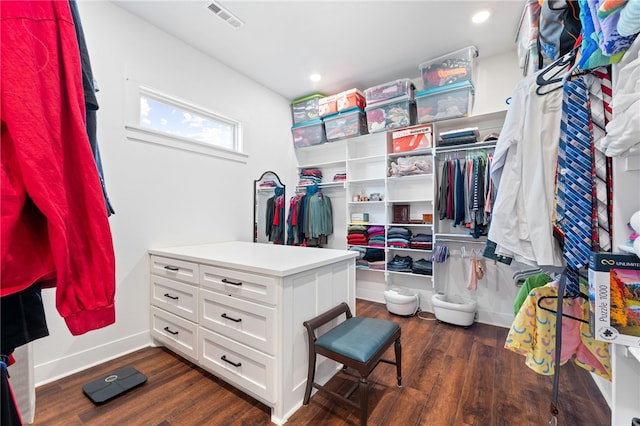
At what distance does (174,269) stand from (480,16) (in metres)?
3.32

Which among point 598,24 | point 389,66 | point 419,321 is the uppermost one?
point 389,66

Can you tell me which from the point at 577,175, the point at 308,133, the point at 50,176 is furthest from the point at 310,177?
the point at 50,176

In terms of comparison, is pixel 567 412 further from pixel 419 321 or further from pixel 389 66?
pixel 389 66

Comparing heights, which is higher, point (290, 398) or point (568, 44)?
point (568, 44)

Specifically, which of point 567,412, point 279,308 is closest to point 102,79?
point 279,308

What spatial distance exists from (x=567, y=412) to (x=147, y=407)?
243 cm

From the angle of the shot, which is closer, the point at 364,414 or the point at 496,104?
the point at 364,414

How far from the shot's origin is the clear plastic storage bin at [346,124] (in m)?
3.40

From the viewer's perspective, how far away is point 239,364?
1.59 meters

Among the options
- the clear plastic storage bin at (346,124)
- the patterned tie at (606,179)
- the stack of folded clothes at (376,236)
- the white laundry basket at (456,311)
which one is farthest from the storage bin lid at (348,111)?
the patterned tie at (606,179)

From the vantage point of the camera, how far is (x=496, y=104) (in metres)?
2.86

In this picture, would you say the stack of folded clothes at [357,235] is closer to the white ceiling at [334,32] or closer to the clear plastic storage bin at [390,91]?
the clear plastic storage bin at [390,91]

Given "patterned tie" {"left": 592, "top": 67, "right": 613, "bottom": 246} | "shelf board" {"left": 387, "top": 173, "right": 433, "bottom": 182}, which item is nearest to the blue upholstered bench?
"patterned tie" {"left": 592, "top": 67, "right": 613, "bottom": 246}

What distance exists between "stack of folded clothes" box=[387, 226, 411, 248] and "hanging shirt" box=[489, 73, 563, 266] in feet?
5.89
